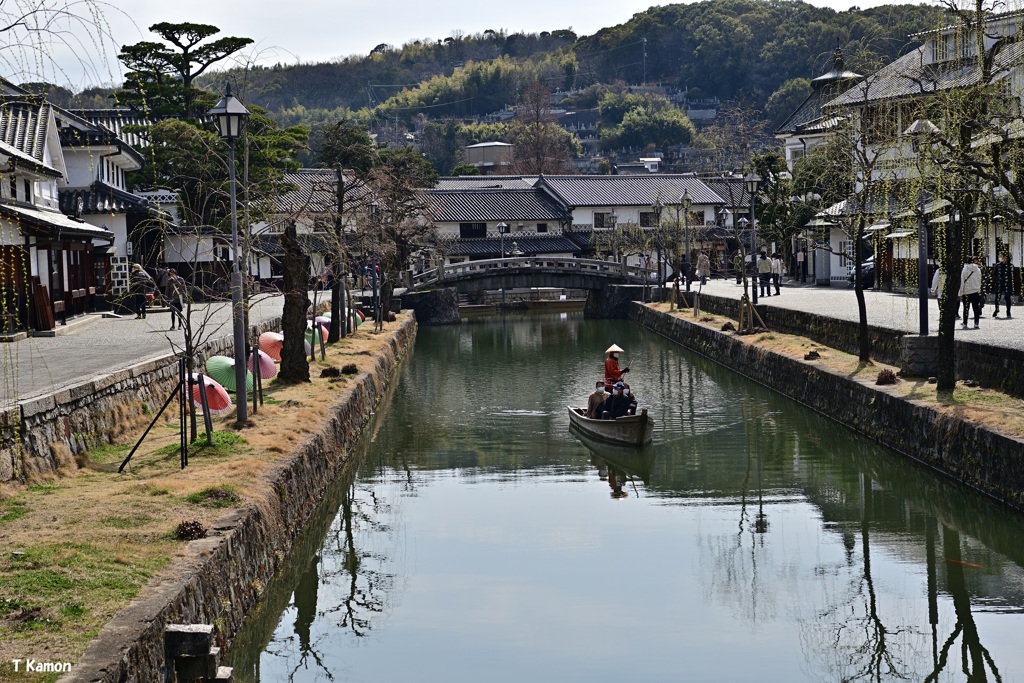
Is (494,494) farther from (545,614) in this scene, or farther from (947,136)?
(947,136)

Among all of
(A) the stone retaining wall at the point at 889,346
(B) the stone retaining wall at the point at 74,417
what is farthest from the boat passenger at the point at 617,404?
(B) the stone retaining wall at the point at 74,417

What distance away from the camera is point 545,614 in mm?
12641

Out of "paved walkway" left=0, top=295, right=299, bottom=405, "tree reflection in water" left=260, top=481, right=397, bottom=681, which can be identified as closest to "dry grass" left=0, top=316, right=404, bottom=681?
"paved walkway" left=0, top=295, right=299, bottom=405

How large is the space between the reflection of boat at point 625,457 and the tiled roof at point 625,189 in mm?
52877

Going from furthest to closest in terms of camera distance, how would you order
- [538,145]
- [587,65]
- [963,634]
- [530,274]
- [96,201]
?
[587,65]
[538,145]
[530,274]
[96,201]
[963,634]

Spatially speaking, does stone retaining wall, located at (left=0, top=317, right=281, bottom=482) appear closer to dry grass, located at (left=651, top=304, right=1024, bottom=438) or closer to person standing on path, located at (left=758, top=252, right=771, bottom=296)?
dry grass, located at (left=651, top=304, right=1024, bottom=438)

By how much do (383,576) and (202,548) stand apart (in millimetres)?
4282

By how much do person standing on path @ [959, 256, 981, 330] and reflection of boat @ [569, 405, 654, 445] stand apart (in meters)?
7.99

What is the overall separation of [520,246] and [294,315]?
1956 inches

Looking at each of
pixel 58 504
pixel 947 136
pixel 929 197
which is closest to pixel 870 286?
pixel 929 197

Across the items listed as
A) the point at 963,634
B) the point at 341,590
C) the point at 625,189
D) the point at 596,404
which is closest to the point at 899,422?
the point at 596,404

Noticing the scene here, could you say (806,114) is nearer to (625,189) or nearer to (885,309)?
(625,189)

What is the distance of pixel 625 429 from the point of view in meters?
21.3

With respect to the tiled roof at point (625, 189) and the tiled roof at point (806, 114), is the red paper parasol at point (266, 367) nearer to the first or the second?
the tiled roof at point (806, 114)
